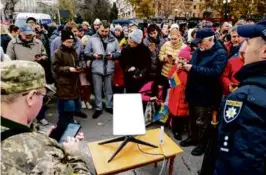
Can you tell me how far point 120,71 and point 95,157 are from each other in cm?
304

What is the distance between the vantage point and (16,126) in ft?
3.44

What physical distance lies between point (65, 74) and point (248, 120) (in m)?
3.56

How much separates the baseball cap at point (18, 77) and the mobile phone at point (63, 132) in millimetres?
688

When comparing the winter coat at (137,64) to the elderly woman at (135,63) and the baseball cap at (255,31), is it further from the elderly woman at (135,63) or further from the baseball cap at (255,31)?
the baseball cap at (255,31)

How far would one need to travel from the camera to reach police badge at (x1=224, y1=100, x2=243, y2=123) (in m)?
1.54

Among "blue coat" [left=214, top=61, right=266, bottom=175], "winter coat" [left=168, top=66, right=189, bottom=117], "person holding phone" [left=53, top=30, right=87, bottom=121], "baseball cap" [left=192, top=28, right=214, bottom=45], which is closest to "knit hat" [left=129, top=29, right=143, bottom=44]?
"winter coat" [left=168, top=66, right=189, bottom=117]

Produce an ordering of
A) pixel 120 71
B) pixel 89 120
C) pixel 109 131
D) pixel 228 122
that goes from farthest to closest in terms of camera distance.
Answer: pixel 120 71, pixel 89 120, pixel 109 131, pixel 228 122

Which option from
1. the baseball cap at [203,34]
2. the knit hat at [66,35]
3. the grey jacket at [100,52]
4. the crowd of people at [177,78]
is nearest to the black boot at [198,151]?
the crowd of people at [177,78]

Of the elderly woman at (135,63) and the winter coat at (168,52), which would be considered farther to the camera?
the elderly woman at (135,63)

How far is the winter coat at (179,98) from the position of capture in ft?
12.9

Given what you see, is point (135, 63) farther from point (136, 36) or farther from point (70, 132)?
point (70, 132)

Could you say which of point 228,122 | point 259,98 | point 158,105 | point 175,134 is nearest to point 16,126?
point 228,122

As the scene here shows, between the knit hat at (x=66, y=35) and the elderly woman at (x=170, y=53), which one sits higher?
the knit hat at (x=66, y=35)

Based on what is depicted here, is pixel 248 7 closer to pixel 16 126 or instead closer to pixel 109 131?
pixel 109 131
